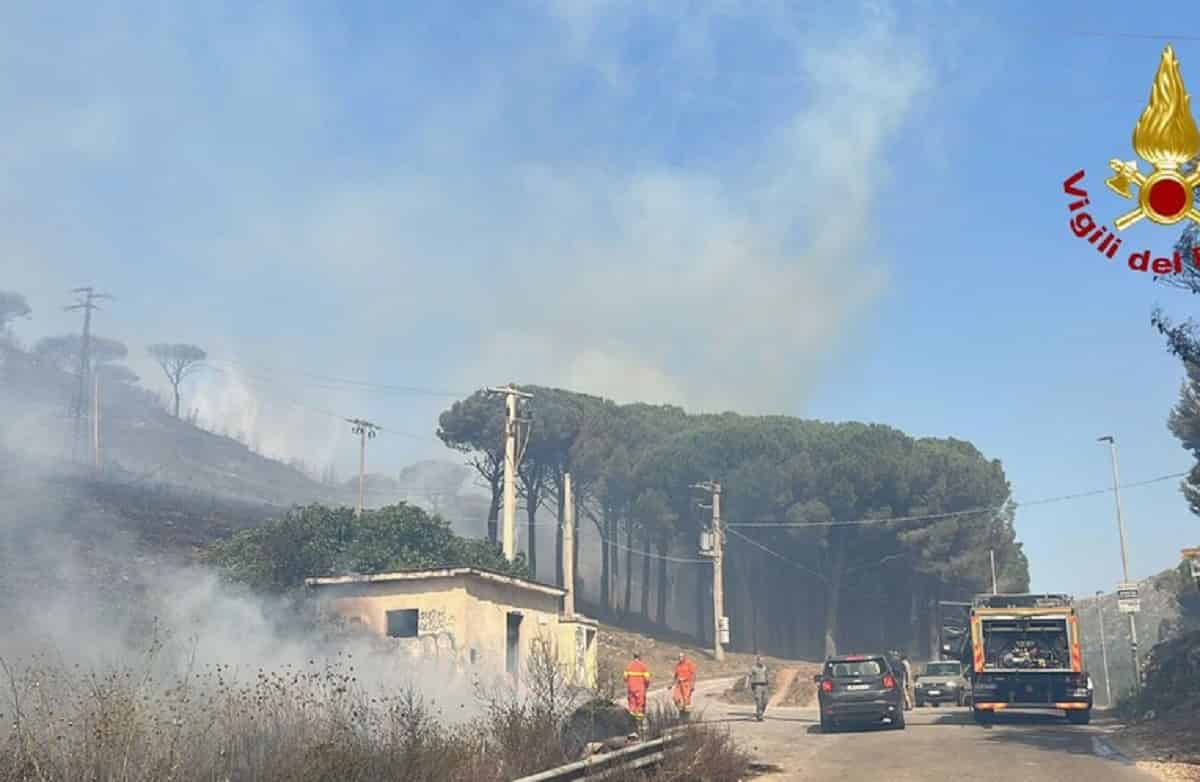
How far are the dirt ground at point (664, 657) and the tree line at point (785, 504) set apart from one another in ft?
19.6

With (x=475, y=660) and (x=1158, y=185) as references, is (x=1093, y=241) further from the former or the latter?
(x=475, y=660)

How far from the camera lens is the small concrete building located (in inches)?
1072

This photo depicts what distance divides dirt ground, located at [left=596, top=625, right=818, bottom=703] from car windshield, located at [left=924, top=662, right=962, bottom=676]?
8.91m

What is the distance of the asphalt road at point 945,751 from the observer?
1453 cm

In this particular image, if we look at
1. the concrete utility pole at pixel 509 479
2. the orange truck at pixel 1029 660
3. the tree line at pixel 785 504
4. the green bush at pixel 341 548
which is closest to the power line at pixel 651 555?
the tree line at pixel 785 504

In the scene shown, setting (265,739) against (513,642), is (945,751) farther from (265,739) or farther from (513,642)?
(513,642)

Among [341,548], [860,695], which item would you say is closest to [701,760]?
[860,695]

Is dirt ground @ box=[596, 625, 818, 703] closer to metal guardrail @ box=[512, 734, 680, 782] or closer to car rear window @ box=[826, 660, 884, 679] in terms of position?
car rear window @ box=[826, 660, 884, 679]

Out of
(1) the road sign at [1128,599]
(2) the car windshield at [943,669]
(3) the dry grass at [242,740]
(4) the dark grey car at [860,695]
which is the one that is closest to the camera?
(3) the dry grass at [242,740]

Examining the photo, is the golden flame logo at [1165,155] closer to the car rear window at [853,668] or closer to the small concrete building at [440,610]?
the car rear window at [853,668]

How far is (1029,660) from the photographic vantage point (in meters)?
25.2

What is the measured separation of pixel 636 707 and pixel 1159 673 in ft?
51.9

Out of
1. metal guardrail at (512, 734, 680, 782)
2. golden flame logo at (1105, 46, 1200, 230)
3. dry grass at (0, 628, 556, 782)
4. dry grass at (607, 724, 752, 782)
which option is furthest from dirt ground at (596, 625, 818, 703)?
golden flame logo at (1105, 46, 1200, 230)

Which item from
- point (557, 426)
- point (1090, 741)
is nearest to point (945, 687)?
point (1090, 741)
